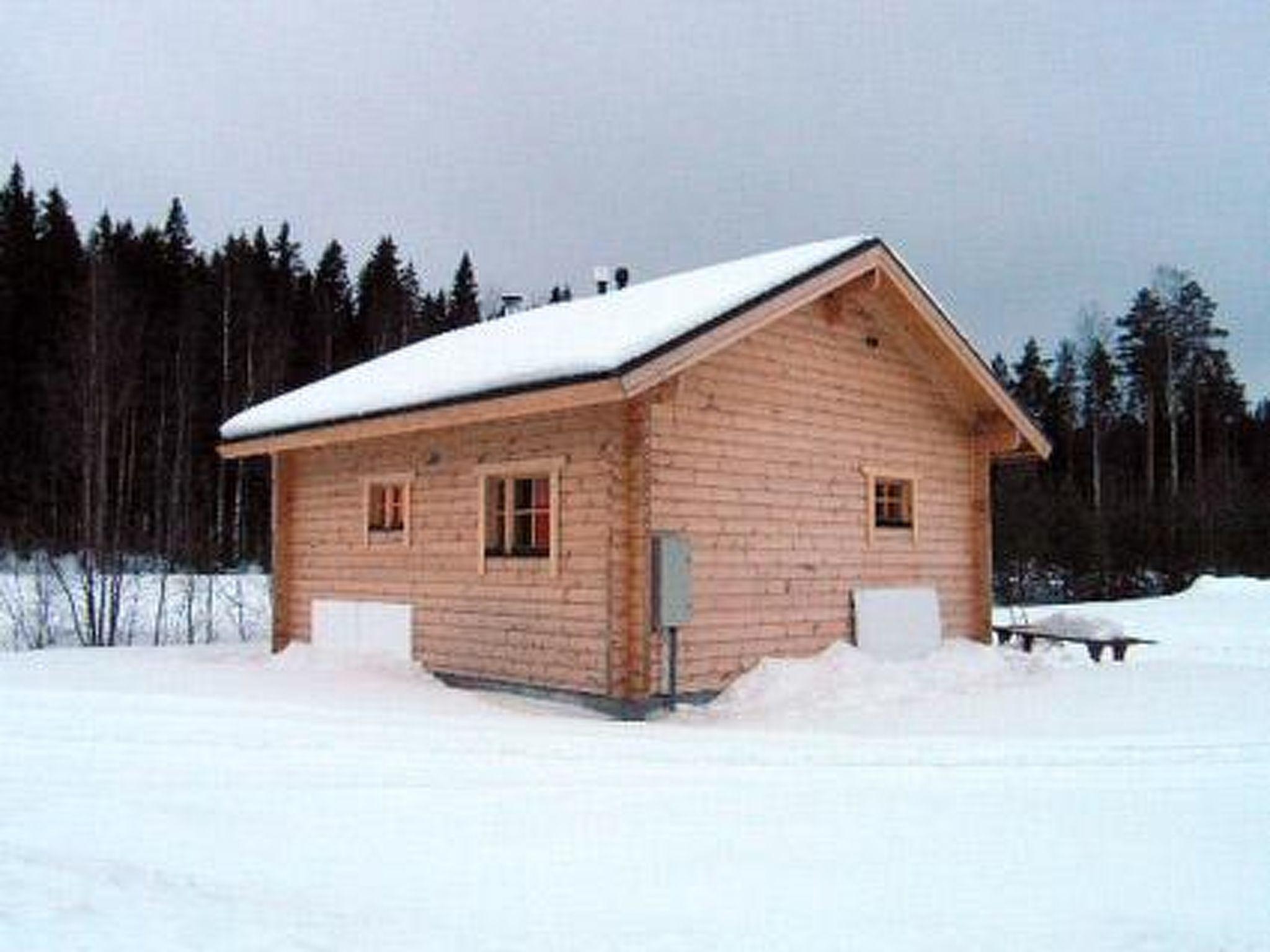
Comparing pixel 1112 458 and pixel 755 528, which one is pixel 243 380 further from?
pixel 1112 458

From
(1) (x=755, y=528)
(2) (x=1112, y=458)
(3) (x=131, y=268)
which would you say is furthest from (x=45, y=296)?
(2) (x=1112, y=458)

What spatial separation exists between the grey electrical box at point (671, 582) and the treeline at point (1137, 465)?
2617 cm

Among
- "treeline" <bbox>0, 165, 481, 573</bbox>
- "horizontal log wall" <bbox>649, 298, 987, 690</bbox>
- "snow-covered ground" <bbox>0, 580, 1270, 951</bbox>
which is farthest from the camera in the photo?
"treeline" <bbox>0, 165, 481, 573</bbox>

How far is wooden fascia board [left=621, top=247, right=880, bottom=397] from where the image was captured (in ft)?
33.7

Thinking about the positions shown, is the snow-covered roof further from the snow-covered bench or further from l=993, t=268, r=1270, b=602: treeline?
l=993, t=268, r=1270, b=602: treeline

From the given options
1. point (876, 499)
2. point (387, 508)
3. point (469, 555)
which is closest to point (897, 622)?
point (876, 499)

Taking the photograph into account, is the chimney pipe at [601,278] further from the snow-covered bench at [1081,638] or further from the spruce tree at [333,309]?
the spruce tree at [333,309]

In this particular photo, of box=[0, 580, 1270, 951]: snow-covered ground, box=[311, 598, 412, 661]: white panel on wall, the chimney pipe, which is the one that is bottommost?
box=[0, 580, 1270, 951]: snow-covered ground

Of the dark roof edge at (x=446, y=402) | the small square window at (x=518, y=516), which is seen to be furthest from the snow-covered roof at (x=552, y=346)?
the small square window at (x=518, y=516)

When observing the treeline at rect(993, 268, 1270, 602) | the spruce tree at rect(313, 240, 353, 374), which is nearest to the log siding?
the treeline at rect(993, 268, 1270, 602)

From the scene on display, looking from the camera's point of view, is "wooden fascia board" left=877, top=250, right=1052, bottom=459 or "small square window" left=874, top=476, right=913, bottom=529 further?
"small square window" left=874, top=476, right=913, bottom=529

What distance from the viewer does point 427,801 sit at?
6820 millimetres

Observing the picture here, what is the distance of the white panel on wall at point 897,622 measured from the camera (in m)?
13.4

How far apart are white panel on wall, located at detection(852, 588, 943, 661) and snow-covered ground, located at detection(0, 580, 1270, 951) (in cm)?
168
